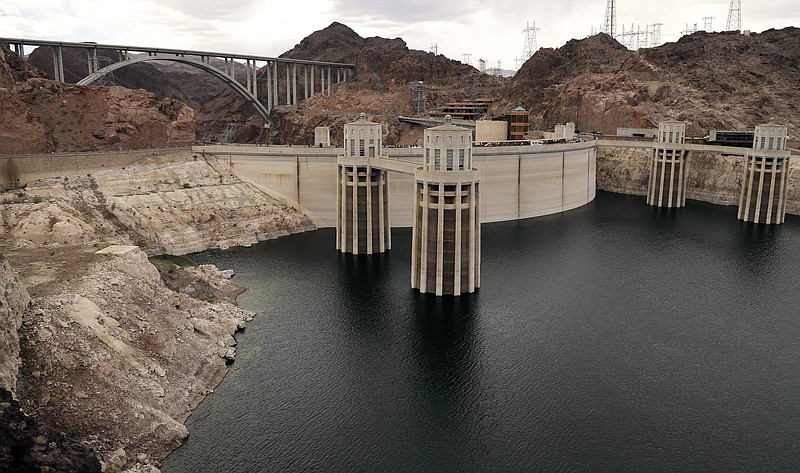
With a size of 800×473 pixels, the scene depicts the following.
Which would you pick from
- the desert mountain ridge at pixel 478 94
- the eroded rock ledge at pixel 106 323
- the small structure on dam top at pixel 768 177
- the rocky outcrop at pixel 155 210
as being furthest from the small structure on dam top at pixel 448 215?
the small structure on dam top at pixel 768 177

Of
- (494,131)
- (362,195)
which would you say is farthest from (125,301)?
(494,131)

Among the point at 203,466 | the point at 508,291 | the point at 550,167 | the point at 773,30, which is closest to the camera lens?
the point at 203,466

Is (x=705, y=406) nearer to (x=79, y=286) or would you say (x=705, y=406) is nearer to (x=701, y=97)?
(x=79, y=286)

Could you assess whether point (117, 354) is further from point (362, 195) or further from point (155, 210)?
point (155, 210)

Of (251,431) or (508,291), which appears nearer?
(251,431)

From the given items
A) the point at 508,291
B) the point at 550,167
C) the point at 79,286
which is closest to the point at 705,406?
the point at 508,291

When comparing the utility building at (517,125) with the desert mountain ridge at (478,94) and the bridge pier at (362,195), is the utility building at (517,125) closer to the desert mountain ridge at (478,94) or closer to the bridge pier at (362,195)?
the desert mountain ridge at (478,94)

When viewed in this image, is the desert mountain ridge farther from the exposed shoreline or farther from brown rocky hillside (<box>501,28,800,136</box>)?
the exposed shoreline

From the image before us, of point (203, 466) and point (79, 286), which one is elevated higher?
point (79, 286)
